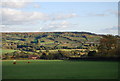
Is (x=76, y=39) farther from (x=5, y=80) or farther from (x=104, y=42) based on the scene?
(x=5, y=80)

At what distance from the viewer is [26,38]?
141125mm

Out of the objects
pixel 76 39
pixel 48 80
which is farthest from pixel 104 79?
pixel 76 39

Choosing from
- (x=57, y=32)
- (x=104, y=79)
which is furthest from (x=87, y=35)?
(x=104, y=79)

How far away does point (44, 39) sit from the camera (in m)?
133

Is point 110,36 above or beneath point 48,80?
above

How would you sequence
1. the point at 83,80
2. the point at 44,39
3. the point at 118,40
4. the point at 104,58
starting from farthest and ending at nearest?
the point at 44,39 → the point at 118,40 → the point at 104,58 → the point at 83,80

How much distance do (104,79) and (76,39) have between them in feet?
366

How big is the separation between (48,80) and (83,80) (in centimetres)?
316

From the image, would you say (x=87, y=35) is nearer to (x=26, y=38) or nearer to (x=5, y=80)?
(x=26, y=38)

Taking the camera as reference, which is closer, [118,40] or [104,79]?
[104,79]

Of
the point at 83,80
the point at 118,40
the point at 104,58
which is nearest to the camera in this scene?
the point at 83,80

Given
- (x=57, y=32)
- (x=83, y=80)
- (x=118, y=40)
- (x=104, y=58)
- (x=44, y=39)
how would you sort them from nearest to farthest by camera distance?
(x=83, y=80) < (x=104, y=58) < (x=118, y=40) < (x=44, y=39) < (x=57, y=32)

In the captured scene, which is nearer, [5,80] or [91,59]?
[5,80]

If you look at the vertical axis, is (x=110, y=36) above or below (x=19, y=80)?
above
